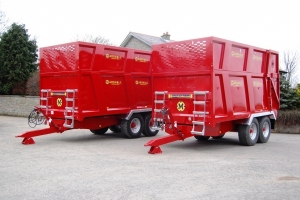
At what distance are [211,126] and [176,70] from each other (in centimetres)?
202

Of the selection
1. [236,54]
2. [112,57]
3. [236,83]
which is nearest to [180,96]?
[236,83]

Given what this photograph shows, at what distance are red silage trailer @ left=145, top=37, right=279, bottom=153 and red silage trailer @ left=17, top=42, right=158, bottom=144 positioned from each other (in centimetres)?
191

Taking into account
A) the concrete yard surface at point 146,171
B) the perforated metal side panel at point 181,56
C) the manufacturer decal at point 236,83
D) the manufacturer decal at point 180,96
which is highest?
the perforated metal side panel at point 181,56

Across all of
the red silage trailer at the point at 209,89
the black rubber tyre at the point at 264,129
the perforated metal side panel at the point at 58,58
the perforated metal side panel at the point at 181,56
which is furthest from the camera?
the black rubber tyre at the point at 264,129

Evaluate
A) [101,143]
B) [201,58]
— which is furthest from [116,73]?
[201,58]

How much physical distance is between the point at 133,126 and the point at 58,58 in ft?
11.9

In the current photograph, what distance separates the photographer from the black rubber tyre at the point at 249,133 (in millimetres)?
10816

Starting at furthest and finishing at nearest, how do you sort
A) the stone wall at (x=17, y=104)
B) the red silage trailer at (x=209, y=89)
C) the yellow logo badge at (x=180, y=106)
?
the stone wall at (x=17, y=104) → the yellow logo badge at (x=180, y=106) → the red silage trailer at (x=209, y=89)

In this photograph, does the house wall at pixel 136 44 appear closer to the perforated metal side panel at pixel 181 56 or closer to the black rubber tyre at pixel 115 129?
the black rubber tyre at pixel 115 129

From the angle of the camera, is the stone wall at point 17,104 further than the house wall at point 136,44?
No

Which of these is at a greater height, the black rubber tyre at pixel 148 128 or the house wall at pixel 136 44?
the house wall at pixel 136 44

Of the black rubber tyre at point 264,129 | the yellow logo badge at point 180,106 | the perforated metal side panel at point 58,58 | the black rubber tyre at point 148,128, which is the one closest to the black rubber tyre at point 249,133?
the black rubber tyre at point 264,129

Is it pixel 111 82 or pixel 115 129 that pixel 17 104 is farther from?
pixel 111 82

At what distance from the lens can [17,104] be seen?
23000 millimetres
